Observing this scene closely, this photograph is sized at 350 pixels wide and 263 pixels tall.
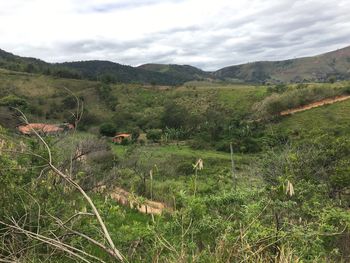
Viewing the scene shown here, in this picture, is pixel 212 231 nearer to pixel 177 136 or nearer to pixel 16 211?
pixel 16 211

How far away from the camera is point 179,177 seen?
28.5 m

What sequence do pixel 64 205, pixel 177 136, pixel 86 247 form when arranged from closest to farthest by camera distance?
1. pixel 86 247
2. pixel 64 205
3. pixel 177 136

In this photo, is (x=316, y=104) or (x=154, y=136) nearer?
(x=154, y=136)

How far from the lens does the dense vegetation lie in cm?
428

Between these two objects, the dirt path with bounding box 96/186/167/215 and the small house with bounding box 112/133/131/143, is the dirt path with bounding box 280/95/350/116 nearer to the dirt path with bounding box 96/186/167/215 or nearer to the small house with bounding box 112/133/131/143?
the small house with bounding box 112/133/131/143

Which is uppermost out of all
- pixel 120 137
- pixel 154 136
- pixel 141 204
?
pixel 141 204

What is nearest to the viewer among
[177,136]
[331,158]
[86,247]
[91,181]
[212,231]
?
[212,231]

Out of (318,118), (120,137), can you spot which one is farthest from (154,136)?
(318,118)

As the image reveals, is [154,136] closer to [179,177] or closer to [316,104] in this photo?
[316,104]

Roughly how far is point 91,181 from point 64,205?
5962mm

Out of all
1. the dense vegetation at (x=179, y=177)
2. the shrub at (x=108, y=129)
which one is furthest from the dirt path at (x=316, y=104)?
the shrub at (x=108, y=129)

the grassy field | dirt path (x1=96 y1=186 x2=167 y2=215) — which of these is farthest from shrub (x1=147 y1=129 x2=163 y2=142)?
dirt path (x1=96 y1=186 x2=167 y2=215)

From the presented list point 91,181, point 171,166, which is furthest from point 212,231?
point 171,166

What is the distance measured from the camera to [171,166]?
37031 mm
